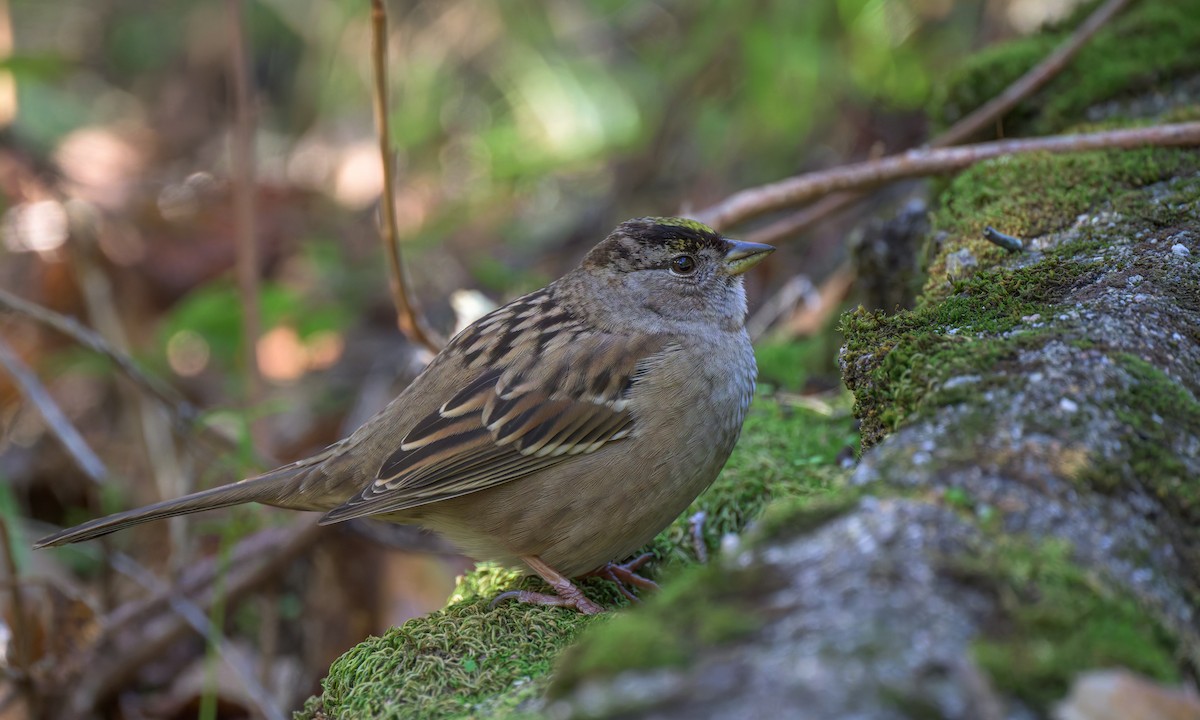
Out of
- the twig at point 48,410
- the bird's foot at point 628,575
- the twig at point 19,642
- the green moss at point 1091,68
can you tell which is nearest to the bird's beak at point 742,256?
the bird's foot at point 628,575

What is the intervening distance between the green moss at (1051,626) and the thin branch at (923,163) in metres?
2.28

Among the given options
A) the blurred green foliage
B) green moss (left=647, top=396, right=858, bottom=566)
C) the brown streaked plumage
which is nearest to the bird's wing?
the brown streaked plumage

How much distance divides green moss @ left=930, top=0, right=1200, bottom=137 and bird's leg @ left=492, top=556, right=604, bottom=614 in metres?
2.72

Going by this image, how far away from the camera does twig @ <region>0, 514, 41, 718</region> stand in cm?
396

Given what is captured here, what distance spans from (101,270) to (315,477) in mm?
4294

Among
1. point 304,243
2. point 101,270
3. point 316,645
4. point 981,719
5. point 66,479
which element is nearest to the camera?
point 981,719

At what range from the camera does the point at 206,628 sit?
434 centimetres

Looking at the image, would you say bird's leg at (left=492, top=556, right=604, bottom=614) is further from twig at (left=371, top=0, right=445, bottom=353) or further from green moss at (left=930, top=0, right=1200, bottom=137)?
green moss at (left=930, top=0, right=1200, bottom=137)

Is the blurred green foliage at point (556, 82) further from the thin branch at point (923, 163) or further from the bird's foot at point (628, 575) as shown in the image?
the bird's foot at point (628, 575)

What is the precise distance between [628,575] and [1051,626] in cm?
187

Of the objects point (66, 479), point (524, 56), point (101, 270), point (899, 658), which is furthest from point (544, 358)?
point (524, 56)

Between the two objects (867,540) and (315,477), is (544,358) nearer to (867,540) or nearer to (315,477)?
(315,477)

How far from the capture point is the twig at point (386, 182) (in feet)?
12.6

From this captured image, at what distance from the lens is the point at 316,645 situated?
4992 mm
